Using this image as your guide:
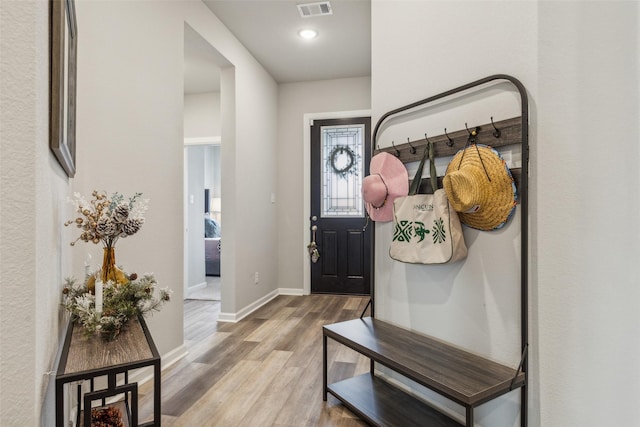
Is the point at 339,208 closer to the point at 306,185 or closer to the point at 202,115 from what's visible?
the point at 306,185

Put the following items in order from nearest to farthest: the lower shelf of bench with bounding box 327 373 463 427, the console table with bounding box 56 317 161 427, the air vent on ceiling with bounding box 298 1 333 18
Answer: the console table with bounding box 56 317 161 427 → the lower shelf of bench with bounding box 327 373 463 427 → the air vent on ceiling with bounding box 298 1 333 18

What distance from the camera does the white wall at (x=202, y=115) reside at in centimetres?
476

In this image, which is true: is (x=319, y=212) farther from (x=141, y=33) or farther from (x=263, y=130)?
(x=141, y=33)

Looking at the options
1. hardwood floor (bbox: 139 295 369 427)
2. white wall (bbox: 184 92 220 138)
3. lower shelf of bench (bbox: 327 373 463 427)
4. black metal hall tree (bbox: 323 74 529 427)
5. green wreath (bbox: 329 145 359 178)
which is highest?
white wall (bbox: 184 92 220 138)

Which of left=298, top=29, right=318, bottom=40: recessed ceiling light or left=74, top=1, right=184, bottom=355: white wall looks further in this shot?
left=298, top=29, right=318, bottom=40: recessed ceiling light

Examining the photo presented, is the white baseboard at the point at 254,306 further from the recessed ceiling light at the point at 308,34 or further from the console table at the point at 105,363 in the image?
the recessed ceiling light at the point at 308,34

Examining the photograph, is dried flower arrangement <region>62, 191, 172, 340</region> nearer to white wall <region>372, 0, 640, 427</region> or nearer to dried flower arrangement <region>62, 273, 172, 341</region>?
dried flower arrangement <region>62, 273, 172, 341</region>

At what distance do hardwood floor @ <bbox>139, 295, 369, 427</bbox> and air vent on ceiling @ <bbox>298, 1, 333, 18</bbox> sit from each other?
272 cm

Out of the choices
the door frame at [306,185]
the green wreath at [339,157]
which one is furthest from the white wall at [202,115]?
the green wreath at [339,157]

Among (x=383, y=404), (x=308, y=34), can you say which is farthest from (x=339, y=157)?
(x=383, y=404)

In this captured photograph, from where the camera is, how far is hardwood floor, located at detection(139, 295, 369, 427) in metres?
1.88

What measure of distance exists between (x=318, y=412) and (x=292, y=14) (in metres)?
3.02

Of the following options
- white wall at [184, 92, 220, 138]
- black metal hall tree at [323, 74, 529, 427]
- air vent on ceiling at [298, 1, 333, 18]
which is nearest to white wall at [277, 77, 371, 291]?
white wall at [184, 92, 220, 138]

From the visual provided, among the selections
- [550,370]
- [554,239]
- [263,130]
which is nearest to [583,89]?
[554,239]
